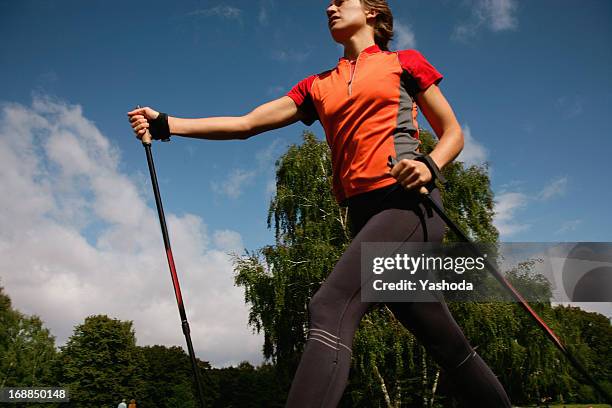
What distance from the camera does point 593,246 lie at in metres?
7.41

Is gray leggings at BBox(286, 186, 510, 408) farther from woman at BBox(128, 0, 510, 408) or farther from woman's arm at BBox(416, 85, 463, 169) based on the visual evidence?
woman's arm at BBox(416, 85, 463, 169)

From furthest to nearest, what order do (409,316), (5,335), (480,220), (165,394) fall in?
(165,394)
(5,335)
(480,220)
(409,316)

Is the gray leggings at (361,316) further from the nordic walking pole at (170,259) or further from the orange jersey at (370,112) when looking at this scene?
the nordic walking pole at (170,259)

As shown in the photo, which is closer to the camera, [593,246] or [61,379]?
[593,246]

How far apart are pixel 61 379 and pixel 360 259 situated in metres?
58.3

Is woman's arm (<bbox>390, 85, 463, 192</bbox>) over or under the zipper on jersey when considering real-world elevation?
under

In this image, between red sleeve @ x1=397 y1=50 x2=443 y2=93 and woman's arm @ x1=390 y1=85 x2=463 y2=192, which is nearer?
woman's arm @ x1=390 y1=85 x2=463 y2=192

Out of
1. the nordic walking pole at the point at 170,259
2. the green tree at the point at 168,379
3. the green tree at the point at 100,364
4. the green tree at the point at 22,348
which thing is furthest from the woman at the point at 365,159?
the green tree at the point at 168,379

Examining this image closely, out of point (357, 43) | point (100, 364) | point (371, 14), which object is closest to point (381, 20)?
point (371, 14)

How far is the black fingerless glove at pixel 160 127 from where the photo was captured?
2.95 m

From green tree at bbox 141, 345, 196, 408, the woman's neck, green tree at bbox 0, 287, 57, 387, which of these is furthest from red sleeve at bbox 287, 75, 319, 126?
green tree at bbox 141, 345, 196, 408

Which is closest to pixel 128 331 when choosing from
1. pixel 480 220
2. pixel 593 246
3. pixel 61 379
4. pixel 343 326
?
pixel 61 379

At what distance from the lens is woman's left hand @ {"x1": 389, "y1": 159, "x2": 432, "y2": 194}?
2.31 metres

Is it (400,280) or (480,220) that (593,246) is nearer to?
(400,280)
